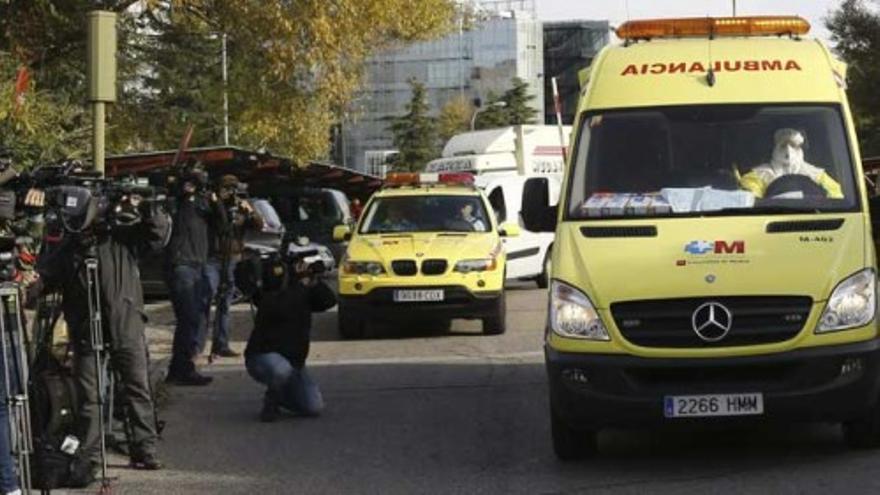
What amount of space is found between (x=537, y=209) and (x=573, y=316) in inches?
61.7

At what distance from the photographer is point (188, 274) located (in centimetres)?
1127

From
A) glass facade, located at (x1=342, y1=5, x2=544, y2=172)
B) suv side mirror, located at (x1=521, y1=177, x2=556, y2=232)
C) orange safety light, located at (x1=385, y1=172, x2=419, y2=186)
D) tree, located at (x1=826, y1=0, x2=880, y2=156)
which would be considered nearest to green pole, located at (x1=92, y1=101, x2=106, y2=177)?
suv side mirror, located at (x1=521, y1=177, x2=556, y2=232)

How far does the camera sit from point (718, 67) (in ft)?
27.8

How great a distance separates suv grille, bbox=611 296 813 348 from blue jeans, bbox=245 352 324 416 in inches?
133

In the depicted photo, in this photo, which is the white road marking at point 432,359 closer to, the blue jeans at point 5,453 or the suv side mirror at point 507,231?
the suv side mirror at point 507,231

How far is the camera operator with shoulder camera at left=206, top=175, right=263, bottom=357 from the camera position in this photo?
39.3ft

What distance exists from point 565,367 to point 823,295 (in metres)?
1.46

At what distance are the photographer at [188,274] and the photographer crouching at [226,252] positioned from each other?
0.27 metres

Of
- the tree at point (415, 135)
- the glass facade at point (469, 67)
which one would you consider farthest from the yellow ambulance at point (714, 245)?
the glass facade at point (469, 67)

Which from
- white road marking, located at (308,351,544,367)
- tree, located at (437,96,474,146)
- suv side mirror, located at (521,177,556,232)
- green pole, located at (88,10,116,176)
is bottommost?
white road marking, located at (308,351,544,367)

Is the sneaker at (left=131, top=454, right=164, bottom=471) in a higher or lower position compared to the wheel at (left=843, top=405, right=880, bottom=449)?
lower

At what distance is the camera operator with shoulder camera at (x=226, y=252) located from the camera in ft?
39.3

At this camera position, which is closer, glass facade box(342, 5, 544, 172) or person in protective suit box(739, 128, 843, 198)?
person in protective suit box(739, 128, 843, 198)

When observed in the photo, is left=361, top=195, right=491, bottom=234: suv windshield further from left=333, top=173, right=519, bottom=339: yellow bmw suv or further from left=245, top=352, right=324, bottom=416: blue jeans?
left=245, top=352, right=324, bottom=416: blue jeans
